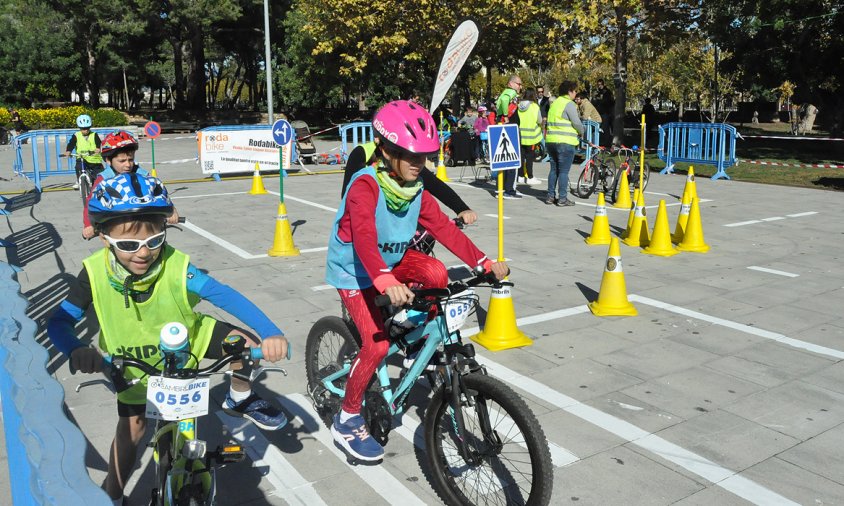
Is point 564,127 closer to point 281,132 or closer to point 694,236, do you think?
point 694,236

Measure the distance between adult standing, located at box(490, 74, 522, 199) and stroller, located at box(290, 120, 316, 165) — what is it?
7.48 metres

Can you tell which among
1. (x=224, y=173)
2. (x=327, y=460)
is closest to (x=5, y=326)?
(x=327, y=460)

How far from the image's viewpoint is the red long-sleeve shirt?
353cm

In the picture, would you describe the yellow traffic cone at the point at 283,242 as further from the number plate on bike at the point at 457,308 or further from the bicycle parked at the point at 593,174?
the bicycle parked at the point at 593,174

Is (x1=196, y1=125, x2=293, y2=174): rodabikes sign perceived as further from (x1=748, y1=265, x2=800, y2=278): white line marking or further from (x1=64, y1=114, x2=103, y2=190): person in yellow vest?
(x1=748, y1=265, x2=800, y2=278): white line marking

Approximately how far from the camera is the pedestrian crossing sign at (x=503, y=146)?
771cm

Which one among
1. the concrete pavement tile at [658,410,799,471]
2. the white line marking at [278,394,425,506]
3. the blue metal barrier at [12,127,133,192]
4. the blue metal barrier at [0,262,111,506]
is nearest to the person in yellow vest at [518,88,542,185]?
the blue metal barrier at [12,127,133,192]

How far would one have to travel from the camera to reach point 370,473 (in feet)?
13.6

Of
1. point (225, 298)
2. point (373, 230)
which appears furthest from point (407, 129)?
point (225, 298)

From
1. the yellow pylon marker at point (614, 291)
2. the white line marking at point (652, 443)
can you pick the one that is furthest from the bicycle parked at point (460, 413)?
the yellow pylon marker at point (614, 291)

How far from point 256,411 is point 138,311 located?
920mm

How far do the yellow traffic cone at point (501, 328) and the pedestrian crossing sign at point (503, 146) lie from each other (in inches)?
79.0

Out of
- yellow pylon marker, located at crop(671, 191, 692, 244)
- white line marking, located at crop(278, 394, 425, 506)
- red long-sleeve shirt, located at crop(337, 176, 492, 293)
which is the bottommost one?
white line marking, located at crop(278, 394, 425, 506)

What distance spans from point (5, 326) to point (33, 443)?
36.3 inches
